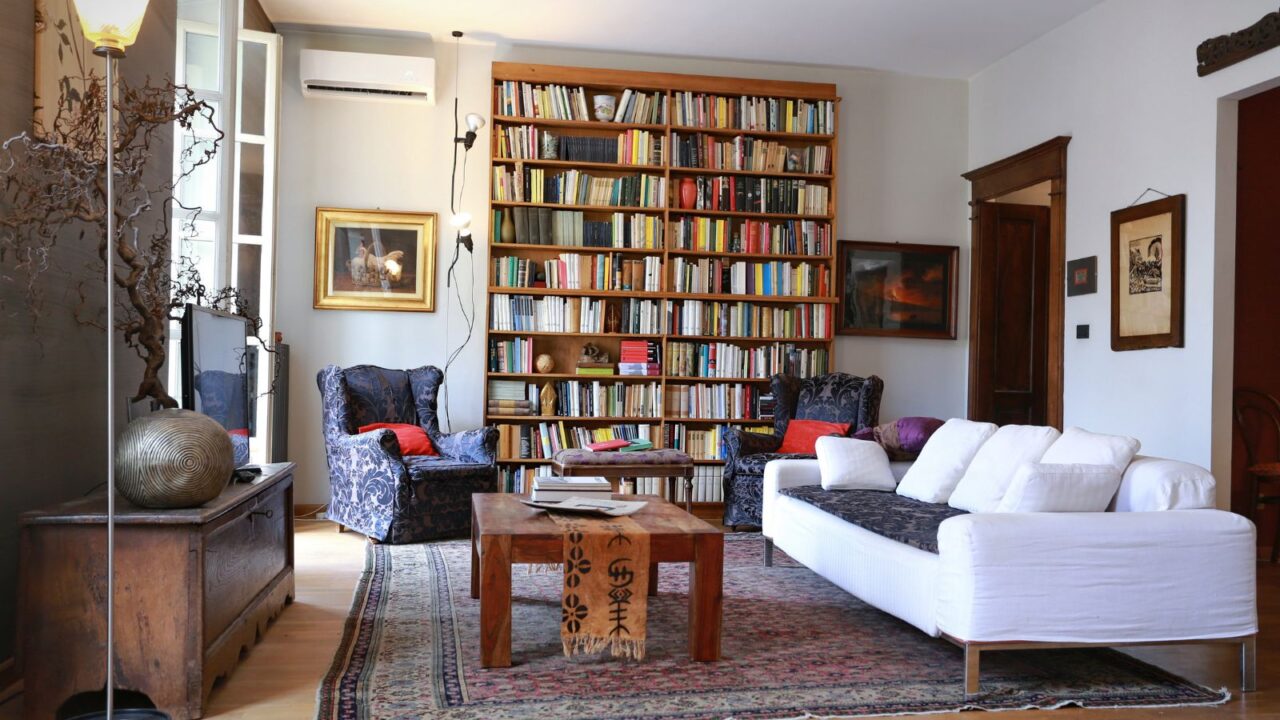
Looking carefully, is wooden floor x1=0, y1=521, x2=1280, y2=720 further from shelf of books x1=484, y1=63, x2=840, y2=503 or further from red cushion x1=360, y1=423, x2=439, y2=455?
shelf of books x1=484, y1=63, x2=840, y2=503

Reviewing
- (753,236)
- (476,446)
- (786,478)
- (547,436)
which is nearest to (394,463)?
(476,446)

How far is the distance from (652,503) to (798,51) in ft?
13.0

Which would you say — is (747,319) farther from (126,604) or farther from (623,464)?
(126,604)

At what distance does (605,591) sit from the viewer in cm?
318

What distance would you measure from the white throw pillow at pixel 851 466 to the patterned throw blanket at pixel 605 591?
160 centimetres

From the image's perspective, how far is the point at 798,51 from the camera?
6.77 metres

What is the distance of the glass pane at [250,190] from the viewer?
559cm

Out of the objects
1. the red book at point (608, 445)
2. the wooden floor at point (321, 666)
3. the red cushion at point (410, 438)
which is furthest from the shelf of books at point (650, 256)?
the wooden floor at point (321, 666)

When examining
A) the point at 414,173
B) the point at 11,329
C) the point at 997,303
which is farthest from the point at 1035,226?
the point at 11,329

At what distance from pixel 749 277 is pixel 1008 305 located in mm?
1855

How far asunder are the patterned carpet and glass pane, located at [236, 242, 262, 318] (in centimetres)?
228

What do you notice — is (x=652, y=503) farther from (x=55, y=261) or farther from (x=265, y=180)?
(x=265, y=180)

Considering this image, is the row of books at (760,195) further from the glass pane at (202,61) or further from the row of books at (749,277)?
the glass pane at (202,61)

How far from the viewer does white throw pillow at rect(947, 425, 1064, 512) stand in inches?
146
